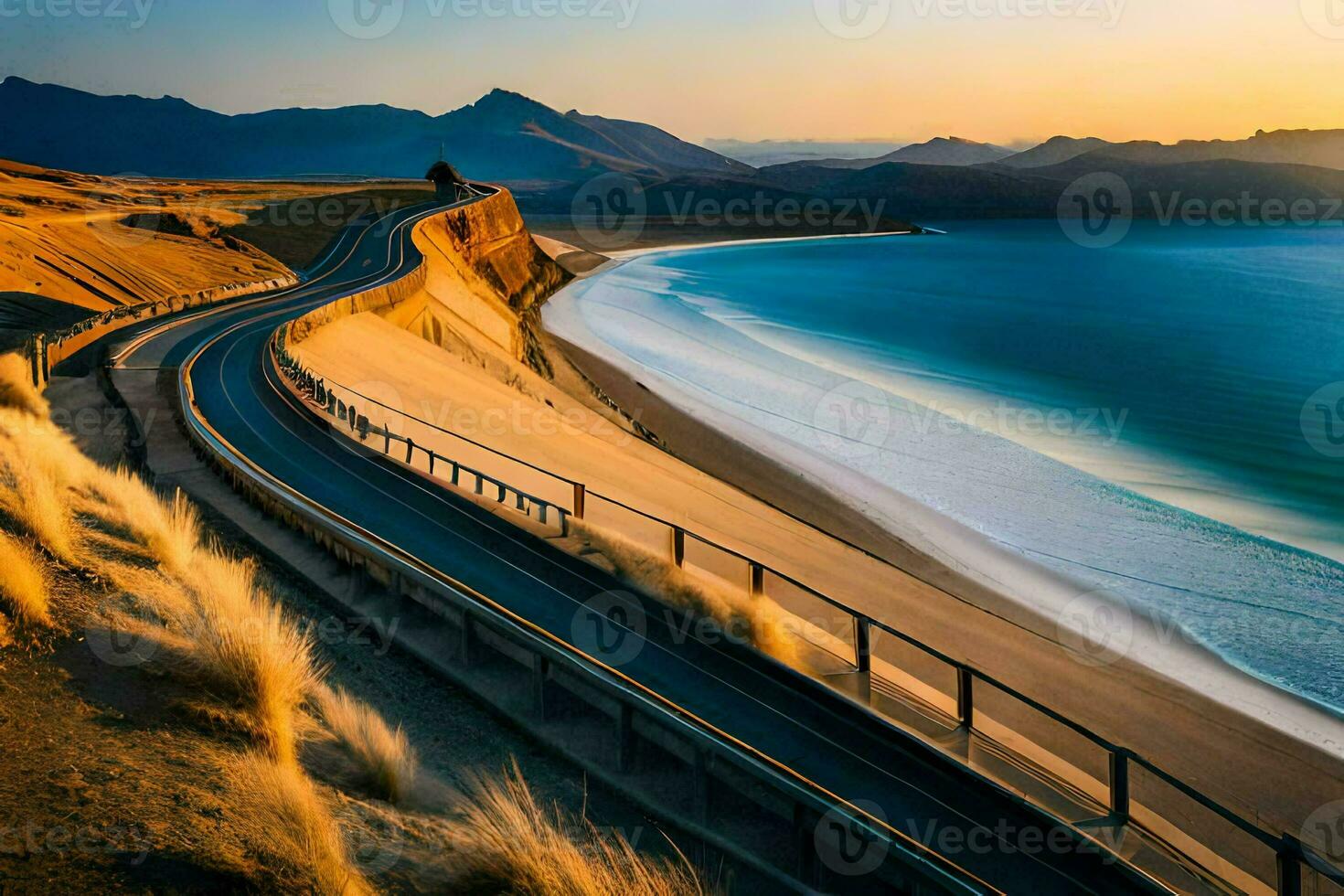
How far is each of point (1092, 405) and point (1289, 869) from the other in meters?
40.5

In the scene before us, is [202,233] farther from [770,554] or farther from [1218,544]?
[1218,544]

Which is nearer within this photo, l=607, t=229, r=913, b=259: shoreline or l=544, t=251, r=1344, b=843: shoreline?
l=544, t=251, r=1344, b=843: shoreline

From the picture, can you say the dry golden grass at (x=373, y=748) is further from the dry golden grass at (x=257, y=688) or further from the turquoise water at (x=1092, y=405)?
the turquoise water at (x=1092, y=405)

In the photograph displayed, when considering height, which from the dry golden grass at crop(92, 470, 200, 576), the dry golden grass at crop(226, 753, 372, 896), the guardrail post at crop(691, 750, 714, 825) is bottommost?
→ the guardrail post at crop(691, 750, 714, 825)

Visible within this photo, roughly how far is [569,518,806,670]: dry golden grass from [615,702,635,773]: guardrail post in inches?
108

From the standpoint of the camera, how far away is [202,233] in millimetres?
53438

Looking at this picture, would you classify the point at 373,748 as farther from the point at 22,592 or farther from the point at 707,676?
the point at 707,676

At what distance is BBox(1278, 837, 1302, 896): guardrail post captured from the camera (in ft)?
23.9

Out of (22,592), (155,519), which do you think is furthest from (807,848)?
(155,519)

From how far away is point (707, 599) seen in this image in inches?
501

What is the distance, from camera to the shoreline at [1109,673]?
47.9 ft

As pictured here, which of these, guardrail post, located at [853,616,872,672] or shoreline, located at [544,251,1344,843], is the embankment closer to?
shoreline, located at [544,251,1344,843]

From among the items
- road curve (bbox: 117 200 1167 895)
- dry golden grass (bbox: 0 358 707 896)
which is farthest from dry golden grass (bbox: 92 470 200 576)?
road curve (bbox: 117 200 1167 895)

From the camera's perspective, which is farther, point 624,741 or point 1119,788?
point 624,741
